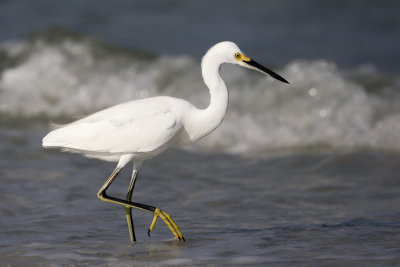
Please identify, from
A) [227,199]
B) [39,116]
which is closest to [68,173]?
[227,199]

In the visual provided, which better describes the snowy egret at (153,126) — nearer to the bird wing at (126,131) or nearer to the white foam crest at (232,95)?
the bird wing at (126,131)

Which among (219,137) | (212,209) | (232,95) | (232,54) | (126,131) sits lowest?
(212,209)

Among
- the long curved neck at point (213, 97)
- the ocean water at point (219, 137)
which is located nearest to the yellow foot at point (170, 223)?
the ocean water at point (219, 137)

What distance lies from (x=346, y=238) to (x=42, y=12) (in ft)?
39.8

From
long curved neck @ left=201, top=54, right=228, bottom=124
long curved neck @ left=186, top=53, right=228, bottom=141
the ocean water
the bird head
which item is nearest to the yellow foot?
the ocean water

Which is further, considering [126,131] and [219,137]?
[219,137]

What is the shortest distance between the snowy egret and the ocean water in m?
0.78

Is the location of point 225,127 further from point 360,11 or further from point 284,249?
point 360,11

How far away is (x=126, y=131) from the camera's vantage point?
576cm

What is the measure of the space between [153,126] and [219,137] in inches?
166

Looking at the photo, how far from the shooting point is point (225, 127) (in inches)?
396

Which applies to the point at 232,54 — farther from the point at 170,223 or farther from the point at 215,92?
the point at 170,223

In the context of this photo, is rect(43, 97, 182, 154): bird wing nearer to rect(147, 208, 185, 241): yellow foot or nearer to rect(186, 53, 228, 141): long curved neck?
rect(186, 53, 228, 141): long curved neck

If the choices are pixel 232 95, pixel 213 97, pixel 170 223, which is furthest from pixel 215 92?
pixel 232 95
